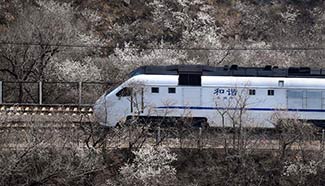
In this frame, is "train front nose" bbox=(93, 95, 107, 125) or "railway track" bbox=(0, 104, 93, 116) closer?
"train front nose" bbox=(93, 95, 107, 125)

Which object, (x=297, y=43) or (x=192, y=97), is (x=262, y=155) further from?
(x=297, y=43)

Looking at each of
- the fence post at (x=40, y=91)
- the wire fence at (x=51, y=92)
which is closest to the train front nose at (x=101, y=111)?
the fence post at (x=40, y=91)

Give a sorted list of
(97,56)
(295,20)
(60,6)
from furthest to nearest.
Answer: (295,20)
(60,6)
(97,56)

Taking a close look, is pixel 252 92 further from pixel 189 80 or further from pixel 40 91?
pixel 40 91

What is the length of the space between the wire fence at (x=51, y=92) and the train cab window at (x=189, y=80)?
7.49 meters

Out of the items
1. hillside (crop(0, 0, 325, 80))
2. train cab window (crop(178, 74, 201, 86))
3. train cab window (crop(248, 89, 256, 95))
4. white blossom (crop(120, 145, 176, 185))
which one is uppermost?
hillside (crop(0, 0, 325, 80))

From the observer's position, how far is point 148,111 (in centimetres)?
2358

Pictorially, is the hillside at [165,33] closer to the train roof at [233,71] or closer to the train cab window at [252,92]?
the train roof at [233,71]

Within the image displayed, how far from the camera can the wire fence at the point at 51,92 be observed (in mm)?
29969

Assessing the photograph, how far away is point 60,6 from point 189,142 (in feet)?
75.3

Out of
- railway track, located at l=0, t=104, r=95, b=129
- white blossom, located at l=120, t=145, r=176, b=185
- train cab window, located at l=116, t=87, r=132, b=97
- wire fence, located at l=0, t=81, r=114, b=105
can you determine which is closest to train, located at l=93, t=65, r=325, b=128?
train cab window, located at l=116, t=87, r=132, b=97

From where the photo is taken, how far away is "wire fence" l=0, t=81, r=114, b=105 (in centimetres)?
2997

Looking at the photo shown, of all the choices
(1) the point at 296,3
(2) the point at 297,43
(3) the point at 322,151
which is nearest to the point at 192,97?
(3) the point at 322,151

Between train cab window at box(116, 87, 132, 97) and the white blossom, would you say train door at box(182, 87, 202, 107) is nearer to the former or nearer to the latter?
train cab window at box(116, 87, 132, 97)
